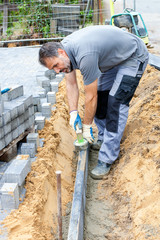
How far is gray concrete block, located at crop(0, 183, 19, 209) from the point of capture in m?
2.85

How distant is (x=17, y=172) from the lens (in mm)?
3053

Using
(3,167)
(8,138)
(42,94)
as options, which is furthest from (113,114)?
(42,94)

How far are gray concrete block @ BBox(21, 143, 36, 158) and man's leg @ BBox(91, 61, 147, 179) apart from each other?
0.90 meters

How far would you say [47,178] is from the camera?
345 cm

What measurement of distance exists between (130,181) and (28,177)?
1.26 m

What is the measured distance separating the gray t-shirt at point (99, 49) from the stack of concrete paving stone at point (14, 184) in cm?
119

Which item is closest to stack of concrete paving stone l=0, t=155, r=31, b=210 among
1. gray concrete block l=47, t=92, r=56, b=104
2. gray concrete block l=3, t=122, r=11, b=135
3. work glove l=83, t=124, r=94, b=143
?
gray concrete block l=3, t=122, r=11, b=135

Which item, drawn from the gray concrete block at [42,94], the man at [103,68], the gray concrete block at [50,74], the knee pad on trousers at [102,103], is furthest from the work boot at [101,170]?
the gray concrete block at [50,74]

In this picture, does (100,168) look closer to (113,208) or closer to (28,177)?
(113,208)

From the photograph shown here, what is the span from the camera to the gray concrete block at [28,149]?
3.77 m

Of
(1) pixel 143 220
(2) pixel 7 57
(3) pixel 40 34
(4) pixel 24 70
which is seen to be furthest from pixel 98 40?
(3) pixel 40 34

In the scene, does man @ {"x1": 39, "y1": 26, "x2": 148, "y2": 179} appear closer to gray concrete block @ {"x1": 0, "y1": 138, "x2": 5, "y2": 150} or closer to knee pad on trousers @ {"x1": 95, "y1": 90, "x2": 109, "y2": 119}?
knee pad on trousers @ {"x1": 95, "y1": 90, "x2": 109, "y2": 119}

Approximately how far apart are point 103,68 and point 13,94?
3.99 feet

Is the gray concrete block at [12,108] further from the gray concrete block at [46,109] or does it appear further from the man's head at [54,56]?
the gray concrete block at [46,109]
